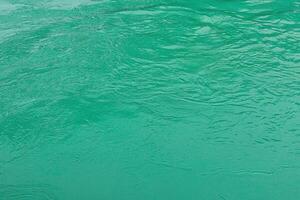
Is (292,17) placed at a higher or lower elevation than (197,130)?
higher

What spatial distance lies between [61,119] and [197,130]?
4.60ft

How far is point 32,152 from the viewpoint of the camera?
3.90m

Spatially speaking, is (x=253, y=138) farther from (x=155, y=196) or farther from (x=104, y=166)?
(x=104, y=166)

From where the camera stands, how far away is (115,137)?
4.09 meters

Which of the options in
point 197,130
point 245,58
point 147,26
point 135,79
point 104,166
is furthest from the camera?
point 147,26

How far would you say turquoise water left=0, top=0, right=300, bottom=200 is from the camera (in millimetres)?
3590

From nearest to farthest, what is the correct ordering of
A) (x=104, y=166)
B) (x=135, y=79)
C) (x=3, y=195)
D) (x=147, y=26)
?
(x=3, y=195)
(x=104, y=166)
(x=135, y=79)
(x=147, y=26)

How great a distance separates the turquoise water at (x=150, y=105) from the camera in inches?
141

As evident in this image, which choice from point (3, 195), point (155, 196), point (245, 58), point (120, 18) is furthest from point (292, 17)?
point (3, 195)

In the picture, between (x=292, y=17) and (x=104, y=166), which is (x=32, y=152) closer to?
(x=104, y=166)

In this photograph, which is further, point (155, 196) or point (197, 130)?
point (197, 130)

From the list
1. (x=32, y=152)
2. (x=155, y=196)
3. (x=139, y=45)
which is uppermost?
(x=139, y=45)

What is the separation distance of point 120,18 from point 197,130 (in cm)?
292

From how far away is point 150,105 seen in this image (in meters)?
4.43
